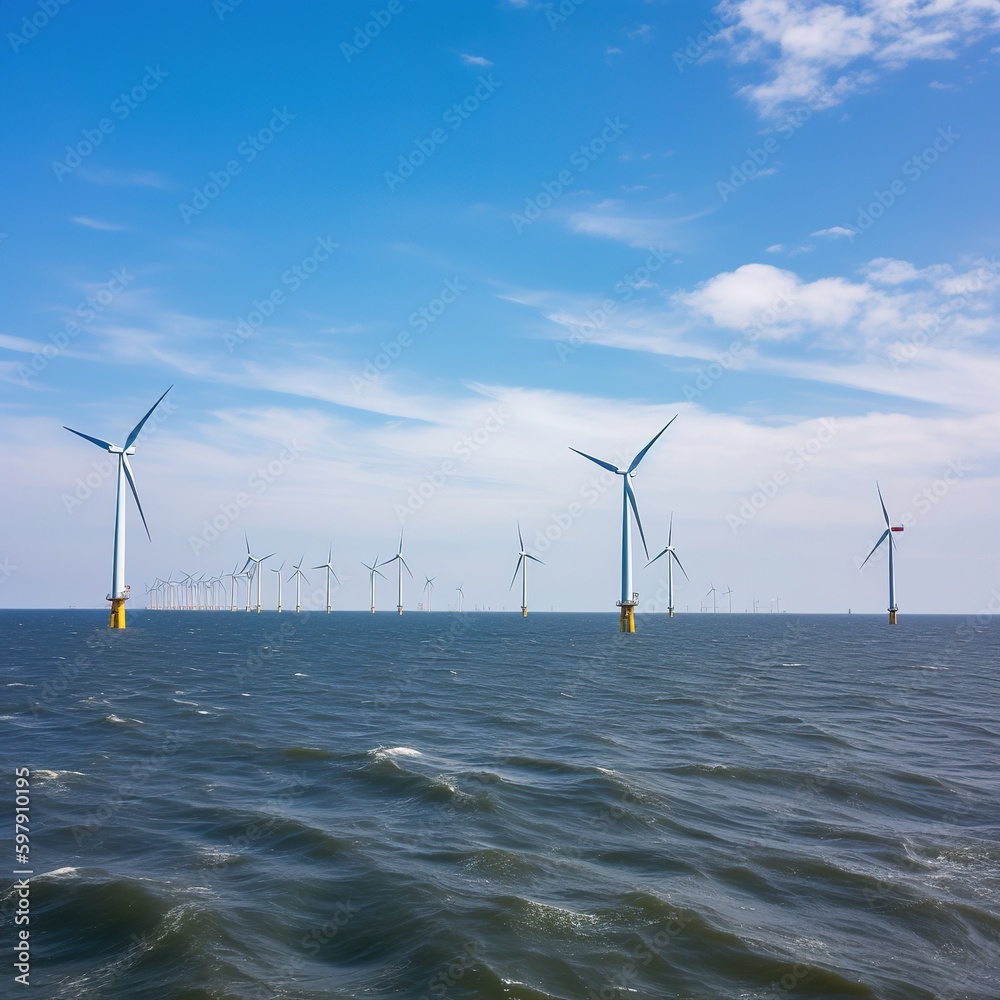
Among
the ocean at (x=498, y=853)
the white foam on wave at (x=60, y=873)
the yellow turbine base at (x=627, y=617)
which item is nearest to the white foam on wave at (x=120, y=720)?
the ocean at (x=498, y=853)

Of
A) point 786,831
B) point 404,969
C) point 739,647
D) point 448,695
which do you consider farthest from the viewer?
point 739,647

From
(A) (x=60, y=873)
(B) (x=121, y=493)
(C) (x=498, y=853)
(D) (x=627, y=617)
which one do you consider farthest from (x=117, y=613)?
(C) (x=498, y=853)

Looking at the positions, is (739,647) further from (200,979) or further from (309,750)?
(200,979)

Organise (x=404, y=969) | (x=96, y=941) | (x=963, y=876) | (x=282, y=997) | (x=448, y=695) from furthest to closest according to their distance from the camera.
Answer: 1. (x=448, y=695)
2. (x=963, y=876)
3. (x=96, y=941)
4. (x=404, y=969)
5. (x=282, y=997)

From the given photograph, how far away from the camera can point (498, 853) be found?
80.1 feet

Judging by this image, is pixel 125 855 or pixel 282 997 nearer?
pixel 282 997

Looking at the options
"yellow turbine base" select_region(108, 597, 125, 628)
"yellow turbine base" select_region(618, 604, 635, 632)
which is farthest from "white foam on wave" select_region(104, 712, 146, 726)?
"yellow turbine base" select_region(618, 604, 635, 632)

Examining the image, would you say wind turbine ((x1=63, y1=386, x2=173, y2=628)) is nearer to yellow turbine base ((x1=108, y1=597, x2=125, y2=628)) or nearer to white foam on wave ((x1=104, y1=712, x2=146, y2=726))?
yellow turbine base ((x1=108, y1=597, x2=125, y2=628))

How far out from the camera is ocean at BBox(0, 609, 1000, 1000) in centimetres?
1752

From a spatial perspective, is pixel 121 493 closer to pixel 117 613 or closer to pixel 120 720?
pixel 117 613

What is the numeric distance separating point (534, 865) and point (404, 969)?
6.76 m

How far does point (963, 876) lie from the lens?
23.2 metres

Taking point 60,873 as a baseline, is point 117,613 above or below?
above

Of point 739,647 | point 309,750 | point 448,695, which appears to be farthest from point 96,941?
point 739,647
